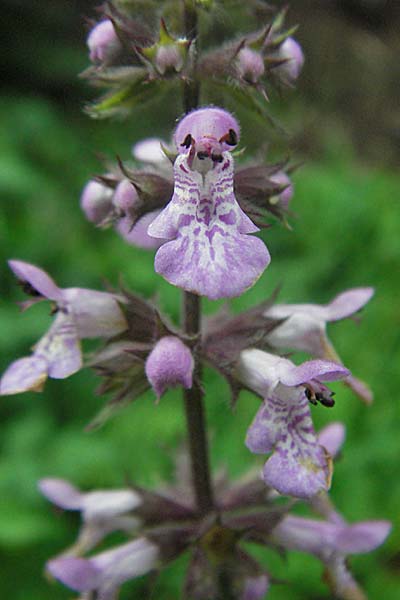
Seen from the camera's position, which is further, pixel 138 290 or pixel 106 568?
pixel 138 290

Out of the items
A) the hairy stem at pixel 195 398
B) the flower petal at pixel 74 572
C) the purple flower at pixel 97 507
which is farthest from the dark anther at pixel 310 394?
the flower petal at pixel 74 572

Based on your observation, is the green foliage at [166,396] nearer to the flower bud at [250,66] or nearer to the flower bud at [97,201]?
the flower bud at [97,201]

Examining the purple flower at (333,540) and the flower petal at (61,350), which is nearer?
the flower petal at (61,350)

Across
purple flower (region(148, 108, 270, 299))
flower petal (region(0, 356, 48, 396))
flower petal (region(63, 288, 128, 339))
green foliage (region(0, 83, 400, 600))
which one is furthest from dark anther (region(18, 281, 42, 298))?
purple flower (region(148, 108, 270, 299))

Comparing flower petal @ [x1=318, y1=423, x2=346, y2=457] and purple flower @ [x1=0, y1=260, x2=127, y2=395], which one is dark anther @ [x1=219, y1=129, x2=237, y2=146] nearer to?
purple flower @ [x1=0, y1=260, x2=127, y2=395]

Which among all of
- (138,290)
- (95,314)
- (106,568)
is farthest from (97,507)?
(138,290)

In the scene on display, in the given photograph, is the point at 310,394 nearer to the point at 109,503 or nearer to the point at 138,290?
the point at 109,503

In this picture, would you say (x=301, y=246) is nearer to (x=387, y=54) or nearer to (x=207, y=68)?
(x=207, y=68)
